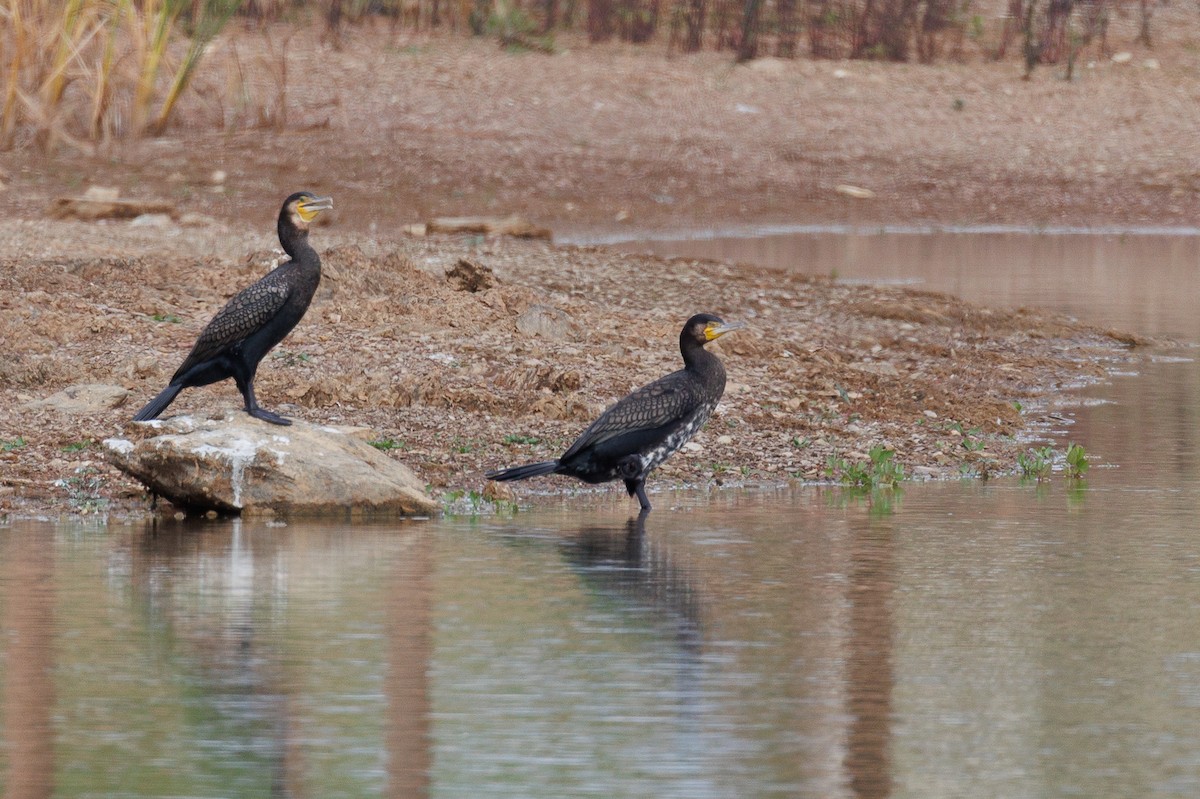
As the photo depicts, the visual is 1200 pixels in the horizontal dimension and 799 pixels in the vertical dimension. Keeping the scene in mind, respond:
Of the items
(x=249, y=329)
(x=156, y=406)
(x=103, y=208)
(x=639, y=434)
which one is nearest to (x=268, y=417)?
(x=249, y=329)

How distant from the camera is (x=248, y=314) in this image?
1203 cm

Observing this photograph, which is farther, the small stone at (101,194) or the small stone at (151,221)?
the small stone at (101,194)

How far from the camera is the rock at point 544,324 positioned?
1664cm

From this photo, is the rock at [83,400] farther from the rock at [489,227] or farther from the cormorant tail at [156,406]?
the rock at [489,227]

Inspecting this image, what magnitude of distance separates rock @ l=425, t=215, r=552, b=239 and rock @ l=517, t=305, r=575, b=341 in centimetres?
747

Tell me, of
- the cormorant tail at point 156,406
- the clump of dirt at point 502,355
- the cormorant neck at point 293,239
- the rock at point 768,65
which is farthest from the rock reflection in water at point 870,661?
the rock at point 768,65

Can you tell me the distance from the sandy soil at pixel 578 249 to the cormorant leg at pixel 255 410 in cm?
77

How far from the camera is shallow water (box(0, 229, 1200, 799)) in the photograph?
6902 mm

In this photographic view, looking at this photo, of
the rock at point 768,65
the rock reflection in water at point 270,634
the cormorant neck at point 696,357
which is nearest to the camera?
the rock reflection in water at point 270,634

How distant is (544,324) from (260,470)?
18.4 ft

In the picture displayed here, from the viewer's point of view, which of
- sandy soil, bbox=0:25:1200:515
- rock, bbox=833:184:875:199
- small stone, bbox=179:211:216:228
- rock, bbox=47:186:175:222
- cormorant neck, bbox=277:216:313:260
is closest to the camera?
cormorant neck, bbox=277:216:313:260

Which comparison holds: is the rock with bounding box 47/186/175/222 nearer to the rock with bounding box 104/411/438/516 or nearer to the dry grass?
the dry grass

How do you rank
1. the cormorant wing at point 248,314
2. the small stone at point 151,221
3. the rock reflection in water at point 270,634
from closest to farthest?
1. the rock reflection in water at point 270,634
2. the cormorant wing at point 248,314
3. the small stone at point 151,221

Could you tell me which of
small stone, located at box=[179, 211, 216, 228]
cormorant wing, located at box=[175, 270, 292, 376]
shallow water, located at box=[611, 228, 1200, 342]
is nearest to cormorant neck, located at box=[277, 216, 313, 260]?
cormorant wing, located at box=[175, 270, 292, 376]
